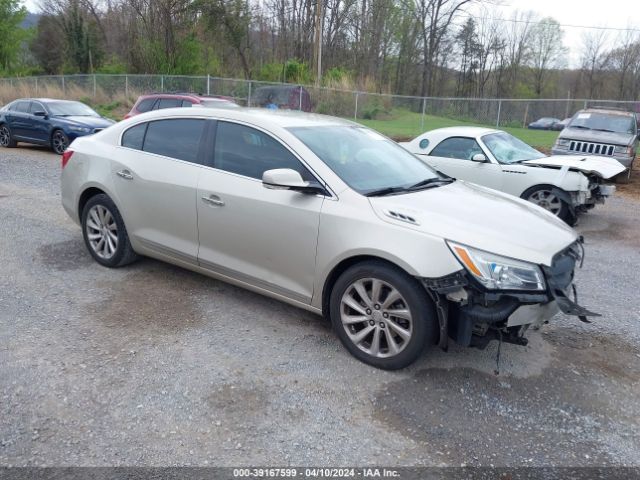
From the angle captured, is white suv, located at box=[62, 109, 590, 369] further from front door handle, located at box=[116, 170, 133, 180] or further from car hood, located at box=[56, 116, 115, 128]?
car hood, located at box=[56, 116, 115, 128]

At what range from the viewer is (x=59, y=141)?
13.6 metres

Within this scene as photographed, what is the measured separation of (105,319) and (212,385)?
4.40 ft

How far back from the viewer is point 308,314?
4.34 m

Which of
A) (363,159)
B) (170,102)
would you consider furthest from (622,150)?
(170,102)

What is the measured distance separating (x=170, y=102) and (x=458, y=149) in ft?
28.8

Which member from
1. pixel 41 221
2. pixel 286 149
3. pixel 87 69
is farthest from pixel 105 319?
pixel 87 69

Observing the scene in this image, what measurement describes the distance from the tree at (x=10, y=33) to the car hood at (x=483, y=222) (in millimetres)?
53069

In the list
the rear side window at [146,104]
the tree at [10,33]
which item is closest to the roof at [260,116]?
the rear side window at [146,104]

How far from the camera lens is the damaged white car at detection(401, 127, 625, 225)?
7.70m

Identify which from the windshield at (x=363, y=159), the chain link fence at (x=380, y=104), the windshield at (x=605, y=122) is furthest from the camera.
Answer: the chain link fence at (x=380, y=104)

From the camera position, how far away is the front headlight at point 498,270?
3.10 metres

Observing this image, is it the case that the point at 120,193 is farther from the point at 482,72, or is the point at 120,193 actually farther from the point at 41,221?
the point at 482,72

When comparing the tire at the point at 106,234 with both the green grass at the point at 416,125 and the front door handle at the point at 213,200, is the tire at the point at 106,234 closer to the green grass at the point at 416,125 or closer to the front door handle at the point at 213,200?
the front door handle at the point at 213,200

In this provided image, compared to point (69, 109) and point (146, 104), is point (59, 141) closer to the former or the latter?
point (69, 109)
